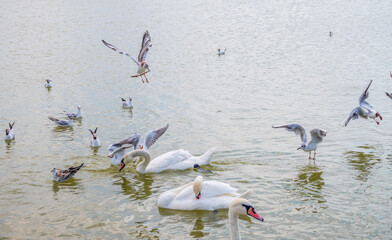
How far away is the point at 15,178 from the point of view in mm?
11969

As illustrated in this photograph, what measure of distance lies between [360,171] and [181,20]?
3166cm

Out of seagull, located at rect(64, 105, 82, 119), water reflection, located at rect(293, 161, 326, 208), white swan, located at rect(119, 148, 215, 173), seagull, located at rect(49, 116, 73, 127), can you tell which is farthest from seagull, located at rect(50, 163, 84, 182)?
seagull, located at rect(64, 105, 82, 119)

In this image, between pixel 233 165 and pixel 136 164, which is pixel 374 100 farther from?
pixel 136 164

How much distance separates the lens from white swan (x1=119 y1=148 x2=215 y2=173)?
12.1 m

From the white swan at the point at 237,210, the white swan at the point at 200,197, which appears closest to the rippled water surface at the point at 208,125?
the white swan at the point at 200,197

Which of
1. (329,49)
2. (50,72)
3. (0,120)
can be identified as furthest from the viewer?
(329,49)

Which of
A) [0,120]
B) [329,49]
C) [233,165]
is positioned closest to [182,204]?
[233,165]

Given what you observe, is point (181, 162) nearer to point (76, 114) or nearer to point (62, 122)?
point (62, 122)

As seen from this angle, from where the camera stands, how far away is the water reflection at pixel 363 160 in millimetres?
11672

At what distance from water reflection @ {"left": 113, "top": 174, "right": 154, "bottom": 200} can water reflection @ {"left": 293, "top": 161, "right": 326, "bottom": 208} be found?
11.3 feet

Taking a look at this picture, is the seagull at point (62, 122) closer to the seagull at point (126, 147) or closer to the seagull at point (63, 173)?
the seagull at point (126, 147)

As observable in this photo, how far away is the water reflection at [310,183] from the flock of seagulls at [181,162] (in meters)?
0.66

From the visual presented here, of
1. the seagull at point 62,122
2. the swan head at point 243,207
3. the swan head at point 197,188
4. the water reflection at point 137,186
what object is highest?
the seagull at point 62,122

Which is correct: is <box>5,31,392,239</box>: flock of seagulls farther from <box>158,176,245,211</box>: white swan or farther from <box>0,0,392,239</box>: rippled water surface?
<box>0,0,392,239</box>: rippled water surface
